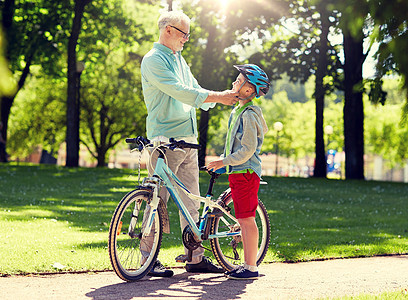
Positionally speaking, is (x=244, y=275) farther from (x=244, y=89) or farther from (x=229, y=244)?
(x=244, y=89)

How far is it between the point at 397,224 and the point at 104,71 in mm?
32705

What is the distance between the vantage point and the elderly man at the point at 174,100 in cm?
518

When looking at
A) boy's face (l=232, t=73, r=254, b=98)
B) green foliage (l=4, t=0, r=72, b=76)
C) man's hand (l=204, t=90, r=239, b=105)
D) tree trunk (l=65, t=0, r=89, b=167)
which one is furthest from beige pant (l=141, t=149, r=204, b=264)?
green foliage (l=4, t=0, r=72, b=76)

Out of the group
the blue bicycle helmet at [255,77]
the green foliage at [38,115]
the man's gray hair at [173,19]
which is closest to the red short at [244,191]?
the blue bicycle helmet at [255,77]

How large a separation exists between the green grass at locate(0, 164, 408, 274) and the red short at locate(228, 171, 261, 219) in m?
0.93

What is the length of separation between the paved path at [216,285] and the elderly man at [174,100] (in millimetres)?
385

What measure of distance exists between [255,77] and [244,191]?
39.0 inches

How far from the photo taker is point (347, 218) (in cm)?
1128

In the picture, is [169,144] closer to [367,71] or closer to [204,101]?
[204,101]

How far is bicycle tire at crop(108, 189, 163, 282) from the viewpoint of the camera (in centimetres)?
471

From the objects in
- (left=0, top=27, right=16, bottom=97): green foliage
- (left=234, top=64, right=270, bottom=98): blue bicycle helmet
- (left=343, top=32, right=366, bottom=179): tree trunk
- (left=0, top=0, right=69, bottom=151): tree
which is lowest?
(left=0, top=27, right=16, bottom=97): green foliage

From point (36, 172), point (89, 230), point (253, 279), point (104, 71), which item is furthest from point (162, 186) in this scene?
point (104, 71)

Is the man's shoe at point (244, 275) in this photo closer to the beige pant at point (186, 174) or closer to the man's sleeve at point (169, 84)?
the beige pant at point (186, 174)

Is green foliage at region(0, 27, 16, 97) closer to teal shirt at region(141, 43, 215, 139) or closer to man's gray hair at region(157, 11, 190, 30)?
teal shirt at region(141, 43, 215, 139)
